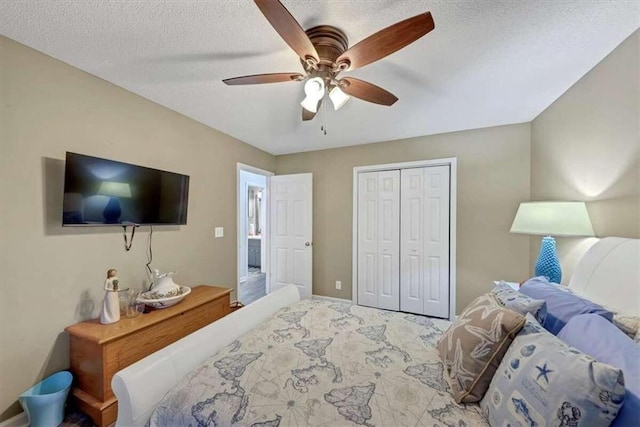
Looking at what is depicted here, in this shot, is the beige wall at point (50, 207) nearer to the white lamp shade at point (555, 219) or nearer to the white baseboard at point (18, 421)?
the white baseboard at point (18, 421)

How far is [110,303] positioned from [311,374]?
160 centimetres

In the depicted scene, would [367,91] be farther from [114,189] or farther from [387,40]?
[114,189]

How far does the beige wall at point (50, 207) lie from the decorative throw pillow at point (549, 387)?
2546 mm

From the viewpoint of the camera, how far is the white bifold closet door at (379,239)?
342cm

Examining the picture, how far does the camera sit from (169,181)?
235 centimetres

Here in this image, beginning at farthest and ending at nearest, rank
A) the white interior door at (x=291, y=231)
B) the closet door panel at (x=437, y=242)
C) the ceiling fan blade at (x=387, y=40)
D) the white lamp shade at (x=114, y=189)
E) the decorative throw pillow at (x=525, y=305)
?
1. the white interior door at (x=291, y=231)
2. the closet door panel at (x=437, y=242)
3. the white lamp shade at (x=114, y=189)
4. the decorative throw pillow at (x=525, y=305)
5. the ceiling fan blade at (x=387, y=40)

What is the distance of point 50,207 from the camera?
67.1 inches

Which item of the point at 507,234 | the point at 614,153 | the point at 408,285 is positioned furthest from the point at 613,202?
the point at 408,285

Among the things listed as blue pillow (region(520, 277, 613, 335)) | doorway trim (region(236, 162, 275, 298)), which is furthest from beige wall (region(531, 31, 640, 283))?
doorway trim (region(236, 162, 275, 298))

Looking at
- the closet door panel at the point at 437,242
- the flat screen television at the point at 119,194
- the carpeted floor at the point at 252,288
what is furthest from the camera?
the carpeted floor at the point at 252,288

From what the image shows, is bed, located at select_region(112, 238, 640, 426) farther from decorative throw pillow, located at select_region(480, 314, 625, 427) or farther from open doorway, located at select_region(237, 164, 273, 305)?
open doorway, located at select_region(237, 164, 273, 305)

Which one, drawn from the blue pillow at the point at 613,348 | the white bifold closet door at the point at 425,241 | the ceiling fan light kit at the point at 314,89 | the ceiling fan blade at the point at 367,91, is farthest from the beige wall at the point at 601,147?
the ceiling fan light kit at the point at 314,89

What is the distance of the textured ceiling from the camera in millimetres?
1310

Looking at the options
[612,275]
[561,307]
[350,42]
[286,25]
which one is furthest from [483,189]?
[286,25]
